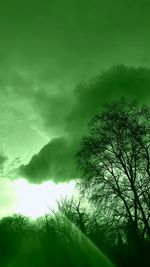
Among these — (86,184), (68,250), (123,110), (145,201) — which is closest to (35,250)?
(68,250)

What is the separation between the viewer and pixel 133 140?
25281mm

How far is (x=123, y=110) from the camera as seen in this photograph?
1029 inches

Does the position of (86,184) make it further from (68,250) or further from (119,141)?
(68,250)

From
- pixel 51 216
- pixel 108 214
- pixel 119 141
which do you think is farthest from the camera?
pixel 51 216

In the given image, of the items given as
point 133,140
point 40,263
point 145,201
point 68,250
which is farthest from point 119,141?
point 40,263

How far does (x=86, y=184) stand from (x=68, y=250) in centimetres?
1287

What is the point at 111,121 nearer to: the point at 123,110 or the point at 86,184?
the point at 123,110

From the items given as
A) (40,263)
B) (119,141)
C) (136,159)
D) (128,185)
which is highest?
(119,141)

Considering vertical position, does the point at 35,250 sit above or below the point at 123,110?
below

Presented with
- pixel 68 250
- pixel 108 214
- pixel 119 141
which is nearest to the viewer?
pixel 108 214

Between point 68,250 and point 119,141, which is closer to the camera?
point 119,141

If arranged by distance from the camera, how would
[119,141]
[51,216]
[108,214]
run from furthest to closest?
[51,216] → [119,141] → [108,214]

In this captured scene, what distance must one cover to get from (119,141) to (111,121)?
186 cm

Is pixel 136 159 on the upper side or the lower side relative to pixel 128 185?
upper
